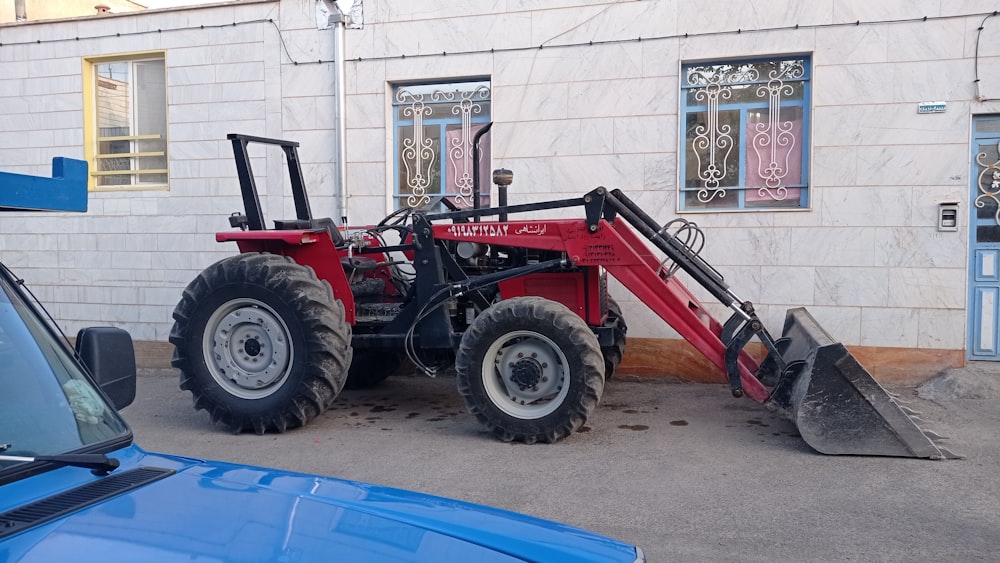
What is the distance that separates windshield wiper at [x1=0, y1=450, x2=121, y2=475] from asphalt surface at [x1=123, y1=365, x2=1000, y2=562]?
2.78m

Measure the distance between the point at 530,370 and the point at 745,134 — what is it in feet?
13.2

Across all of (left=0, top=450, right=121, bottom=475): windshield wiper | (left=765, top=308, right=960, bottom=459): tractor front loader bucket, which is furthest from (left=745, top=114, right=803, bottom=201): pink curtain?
(left=0, top=450, right=121, bottom=475): windshield wiper

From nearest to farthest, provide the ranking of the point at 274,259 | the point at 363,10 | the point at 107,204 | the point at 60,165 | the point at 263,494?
the point at 263,494
the point at 60,165
the point at 274,259
the point at 363,10
the point at 107,204

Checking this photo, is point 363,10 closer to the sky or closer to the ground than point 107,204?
closer to the sky

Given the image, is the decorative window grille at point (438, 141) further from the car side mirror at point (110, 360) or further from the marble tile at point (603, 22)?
the car side mirror at point (110, 360)

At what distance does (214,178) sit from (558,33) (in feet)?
14.8

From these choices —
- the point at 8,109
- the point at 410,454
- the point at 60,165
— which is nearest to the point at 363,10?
the point at 8,109

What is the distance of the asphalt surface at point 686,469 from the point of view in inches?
167

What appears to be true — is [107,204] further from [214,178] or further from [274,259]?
[274,259]

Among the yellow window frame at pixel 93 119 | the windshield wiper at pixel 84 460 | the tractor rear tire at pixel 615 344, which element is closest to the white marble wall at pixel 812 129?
the tractor rear tire at pixel 615 344

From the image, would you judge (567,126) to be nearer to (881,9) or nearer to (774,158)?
(774,158)

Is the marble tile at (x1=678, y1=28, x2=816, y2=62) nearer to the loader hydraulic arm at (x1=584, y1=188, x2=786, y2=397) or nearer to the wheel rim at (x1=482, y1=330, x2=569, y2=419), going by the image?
the loader hydraulic arm at (x1=584, y1=188, x2=786, y2=397)

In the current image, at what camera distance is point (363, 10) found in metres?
9.28

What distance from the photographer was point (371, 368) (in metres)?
8.18
